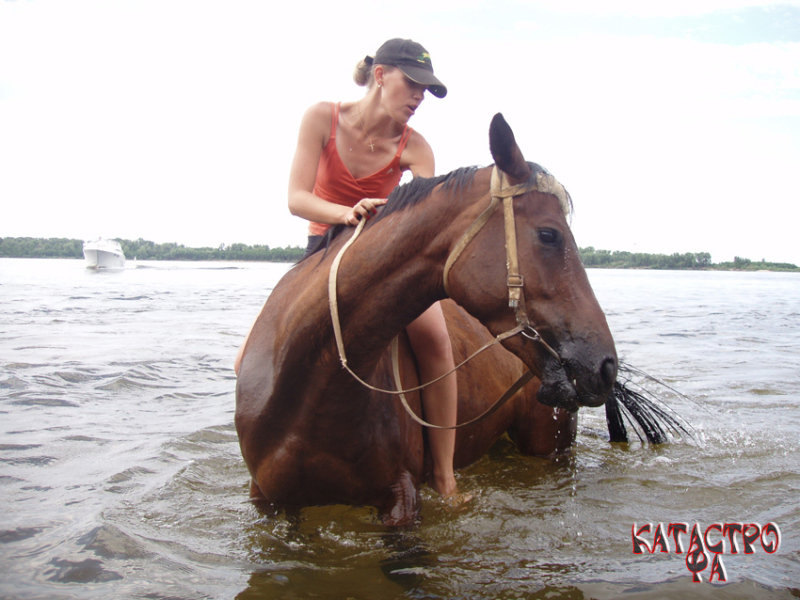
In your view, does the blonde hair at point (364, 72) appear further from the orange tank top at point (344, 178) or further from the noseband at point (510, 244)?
the noseband at point (510, 244)

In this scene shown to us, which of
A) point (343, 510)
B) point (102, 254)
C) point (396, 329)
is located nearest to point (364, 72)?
point (396, 329)

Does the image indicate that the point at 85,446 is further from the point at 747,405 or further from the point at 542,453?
the point at 747,405

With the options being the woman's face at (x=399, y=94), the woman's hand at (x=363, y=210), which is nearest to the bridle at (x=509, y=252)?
the woman's hand at (x=363, y=210)

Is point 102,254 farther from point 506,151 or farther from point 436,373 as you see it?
point 506,151

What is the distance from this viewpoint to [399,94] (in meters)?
3.29

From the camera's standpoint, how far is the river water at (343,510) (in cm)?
294

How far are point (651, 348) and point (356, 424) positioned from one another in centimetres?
982

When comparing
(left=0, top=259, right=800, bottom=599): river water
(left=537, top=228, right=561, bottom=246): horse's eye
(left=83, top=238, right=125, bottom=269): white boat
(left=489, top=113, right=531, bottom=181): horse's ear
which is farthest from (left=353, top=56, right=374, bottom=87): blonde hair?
(left=83, top=238, right=125, bottom=269): white boat

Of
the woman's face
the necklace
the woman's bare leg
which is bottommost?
the woman's bare leg

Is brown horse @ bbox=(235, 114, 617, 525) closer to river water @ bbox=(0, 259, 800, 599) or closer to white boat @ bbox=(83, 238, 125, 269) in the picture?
river water @ bbox=(0, 259, 800, 599)

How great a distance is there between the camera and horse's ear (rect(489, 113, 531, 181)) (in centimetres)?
246

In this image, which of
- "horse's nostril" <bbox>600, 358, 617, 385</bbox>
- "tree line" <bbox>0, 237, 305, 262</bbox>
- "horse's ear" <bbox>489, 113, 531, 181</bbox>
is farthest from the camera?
"tree line" <bbox>0, 237, 305, 262</bbox>

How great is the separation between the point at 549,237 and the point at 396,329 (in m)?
0.75

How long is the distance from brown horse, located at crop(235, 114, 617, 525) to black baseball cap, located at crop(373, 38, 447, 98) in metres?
0.67
